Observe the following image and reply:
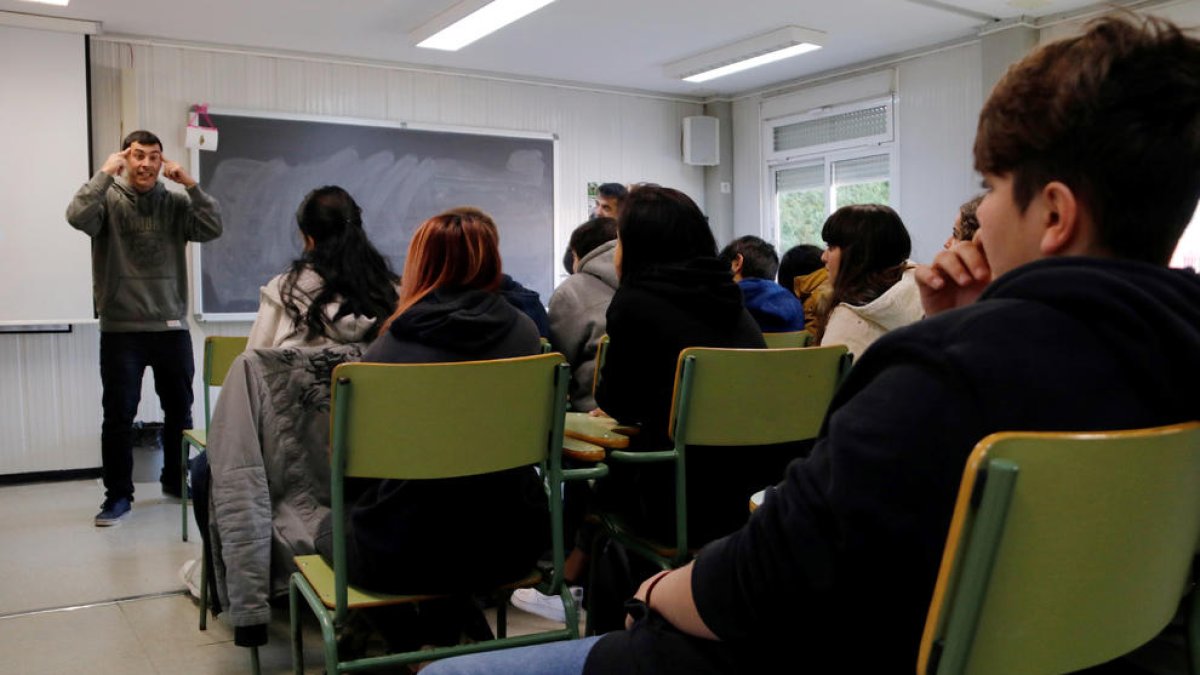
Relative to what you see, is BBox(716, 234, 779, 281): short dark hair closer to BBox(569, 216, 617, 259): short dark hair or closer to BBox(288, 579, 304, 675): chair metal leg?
BBox(569, 216, 617, 259): short dark hair

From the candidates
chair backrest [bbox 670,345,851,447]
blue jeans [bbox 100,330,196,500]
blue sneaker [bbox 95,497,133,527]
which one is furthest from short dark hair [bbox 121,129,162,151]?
chair backrest [bbox 670,345,851,447]

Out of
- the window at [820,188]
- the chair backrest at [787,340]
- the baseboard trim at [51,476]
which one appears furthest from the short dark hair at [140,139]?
the window at [820,188]

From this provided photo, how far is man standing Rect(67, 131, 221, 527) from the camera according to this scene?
409cm

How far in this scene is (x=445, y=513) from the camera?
176cm

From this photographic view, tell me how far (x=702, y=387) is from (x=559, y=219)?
4.92m

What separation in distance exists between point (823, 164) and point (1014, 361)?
6.45 metres

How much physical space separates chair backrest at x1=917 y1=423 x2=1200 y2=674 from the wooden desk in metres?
1.32

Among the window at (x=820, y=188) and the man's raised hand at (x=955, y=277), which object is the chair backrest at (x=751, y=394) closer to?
the man's raised hand at (x=955, y=277)

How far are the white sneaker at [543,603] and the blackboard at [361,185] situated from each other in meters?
3.10

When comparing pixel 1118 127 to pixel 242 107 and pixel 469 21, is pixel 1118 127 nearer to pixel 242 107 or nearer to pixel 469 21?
pixel 469 21

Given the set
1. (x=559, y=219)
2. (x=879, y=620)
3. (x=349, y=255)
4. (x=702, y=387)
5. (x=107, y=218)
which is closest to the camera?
(x=879, y=620)

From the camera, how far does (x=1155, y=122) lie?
78 centimetres

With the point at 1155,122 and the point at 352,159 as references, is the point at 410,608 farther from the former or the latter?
the point at 352,159

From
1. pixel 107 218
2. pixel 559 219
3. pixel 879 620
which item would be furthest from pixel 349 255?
pixel 559 219
